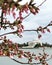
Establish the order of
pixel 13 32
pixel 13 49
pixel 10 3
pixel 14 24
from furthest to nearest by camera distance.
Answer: pixel 13 49, pixel 13 32, pixel 14 24, pixel 10 3

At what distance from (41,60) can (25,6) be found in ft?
8.92

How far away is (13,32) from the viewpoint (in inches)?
158

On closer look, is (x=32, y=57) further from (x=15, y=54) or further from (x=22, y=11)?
(x=22, y=11)

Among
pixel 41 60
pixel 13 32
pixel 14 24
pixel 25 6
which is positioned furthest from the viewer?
pixel 41 60

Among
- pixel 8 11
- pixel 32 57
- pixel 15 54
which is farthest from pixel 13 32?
pixel 32 57

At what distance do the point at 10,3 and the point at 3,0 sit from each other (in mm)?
108

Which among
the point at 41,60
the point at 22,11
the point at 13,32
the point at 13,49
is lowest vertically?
the point at 41,60

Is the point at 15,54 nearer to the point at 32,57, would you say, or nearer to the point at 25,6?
the point at 32,57

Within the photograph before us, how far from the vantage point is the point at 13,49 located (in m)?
4.31

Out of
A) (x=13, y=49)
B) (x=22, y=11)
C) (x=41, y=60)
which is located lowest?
(x=41, y=60)

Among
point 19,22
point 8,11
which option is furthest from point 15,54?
point 8,11

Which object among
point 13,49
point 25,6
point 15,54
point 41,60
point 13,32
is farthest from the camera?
point 41,60

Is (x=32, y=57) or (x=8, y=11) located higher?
(x=8, y=11)

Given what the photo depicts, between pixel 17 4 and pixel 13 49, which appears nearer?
pixel 17 4
